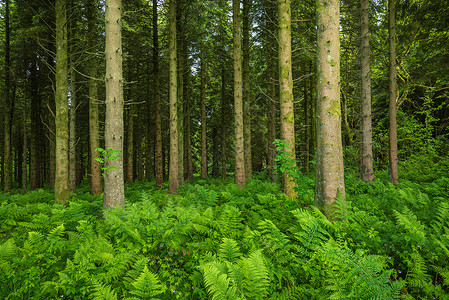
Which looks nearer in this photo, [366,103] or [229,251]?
[229,251]

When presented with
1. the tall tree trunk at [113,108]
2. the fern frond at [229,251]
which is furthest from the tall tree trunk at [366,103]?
the tall tree trunk at [113,108]

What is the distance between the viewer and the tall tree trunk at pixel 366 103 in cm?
961

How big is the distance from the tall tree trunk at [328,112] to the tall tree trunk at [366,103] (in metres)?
6.36

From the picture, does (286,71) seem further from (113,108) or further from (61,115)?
(61,115)

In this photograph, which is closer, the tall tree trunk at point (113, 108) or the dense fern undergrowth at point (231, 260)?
the dense fern undergrowth at point (231, 260)

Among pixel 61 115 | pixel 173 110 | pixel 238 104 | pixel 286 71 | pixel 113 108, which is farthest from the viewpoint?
pixel 173 110

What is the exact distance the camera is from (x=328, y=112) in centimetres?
448

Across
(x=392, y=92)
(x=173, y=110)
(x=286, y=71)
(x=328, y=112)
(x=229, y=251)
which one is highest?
(x=392, y=92)

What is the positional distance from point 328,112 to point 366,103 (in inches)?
269

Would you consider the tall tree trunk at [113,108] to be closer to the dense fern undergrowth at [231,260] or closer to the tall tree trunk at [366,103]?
the dense fern undergrowth at [231,260]

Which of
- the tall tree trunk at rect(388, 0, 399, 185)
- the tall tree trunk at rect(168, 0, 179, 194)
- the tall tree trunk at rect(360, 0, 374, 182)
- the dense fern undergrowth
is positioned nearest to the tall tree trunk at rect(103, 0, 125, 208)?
the dense fern undergrowth

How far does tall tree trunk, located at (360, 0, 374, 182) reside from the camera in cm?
961

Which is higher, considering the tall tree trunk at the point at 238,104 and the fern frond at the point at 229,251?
the tall tree trunk at the point at 238,104

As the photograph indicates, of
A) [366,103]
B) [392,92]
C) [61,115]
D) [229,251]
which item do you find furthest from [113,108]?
[392,92]
